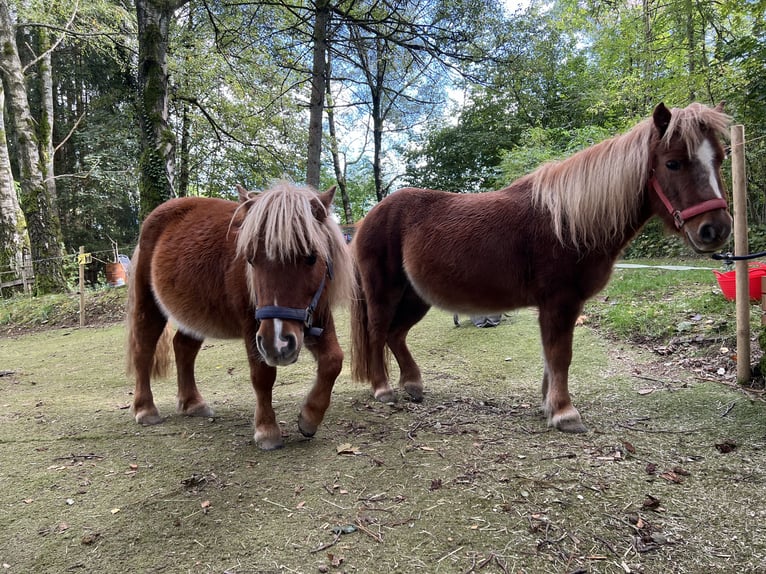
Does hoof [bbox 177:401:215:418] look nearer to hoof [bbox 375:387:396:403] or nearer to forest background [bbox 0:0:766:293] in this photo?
hoof [bbox 375:387:396:403]

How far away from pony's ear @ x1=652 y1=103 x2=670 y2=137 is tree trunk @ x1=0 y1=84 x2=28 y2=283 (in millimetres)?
13784

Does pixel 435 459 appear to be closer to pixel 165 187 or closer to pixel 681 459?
pixel 681 459

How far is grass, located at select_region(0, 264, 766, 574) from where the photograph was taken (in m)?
1.52

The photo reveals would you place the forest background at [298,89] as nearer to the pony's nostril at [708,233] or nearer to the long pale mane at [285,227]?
the pony's nostril at [708,233]

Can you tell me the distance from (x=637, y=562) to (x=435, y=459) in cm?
99

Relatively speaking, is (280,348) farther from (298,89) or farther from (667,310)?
(298,89)

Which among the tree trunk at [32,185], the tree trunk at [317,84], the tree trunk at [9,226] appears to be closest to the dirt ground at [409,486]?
the tree trunk at [317,84]

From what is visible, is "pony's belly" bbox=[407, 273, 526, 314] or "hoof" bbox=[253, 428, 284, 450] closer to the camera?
"hoof" bbox=[253, 428, 284, 450]

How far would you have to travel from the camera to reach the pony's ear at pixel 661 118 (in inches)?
87.5

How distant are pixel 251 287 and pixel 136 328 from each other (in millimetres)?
1474

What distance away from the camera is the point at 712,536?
5.02 feet

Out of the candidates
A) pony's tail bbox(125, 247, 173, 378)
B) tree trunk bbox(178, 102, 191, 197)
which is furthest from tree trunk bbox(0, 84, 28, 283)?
pony's tail bbox(125, 247, 173, 378)

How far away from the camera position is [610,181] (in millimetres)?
2453

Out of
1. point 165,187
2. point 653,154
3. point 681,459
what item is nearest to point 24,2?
point 165,187
